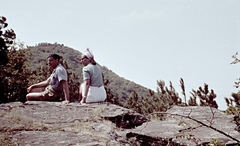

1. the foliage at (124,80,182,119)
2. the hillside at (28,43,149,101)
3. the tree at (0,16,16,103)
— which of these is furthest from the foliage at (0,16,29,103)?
the hillside at (28,43,149,101)

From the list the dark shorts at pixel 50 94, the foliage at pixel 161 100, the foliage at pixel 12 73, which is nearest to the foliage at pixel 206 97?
the foliage at pixel 161 100

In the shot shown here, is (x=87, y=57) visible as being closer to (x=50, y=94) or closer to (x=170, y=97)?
(x=50, y=94)

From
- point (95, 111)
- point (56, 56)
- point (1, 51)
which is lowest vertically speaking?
point (95, 111)

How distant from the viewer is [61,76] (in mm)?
5906

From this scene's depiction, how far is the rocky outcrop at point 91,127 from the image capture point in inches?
144

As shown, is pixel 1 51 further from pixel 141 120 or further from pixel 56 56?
pixel 141 120

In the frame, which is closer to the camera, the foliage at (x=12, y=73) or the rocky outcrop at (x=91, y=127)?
Answer: the rocky outcrop at (x=91, y=127)

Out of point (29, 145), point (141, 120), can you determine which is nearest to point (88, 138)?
point (29, 145)

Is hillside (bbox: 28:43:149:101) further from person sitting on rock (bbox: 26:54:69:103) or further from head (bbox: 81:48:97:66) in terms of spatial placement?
head (bbox: 81:48:97:66)

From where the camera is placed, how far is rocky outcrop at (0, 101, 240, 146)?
3652 mm

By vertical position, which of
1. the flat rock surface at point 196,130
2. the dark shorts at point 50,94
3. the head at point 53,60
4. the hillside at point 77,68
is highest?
the hillside at point 77,68

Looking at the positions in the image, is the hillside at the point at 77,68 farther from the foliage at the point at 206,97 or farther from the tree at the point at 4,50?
the foliage at the point at 206,97

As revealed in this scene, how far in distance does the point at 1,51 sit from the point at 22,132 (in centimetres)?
1426

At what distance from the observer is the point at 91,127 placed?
4270 millimetres
